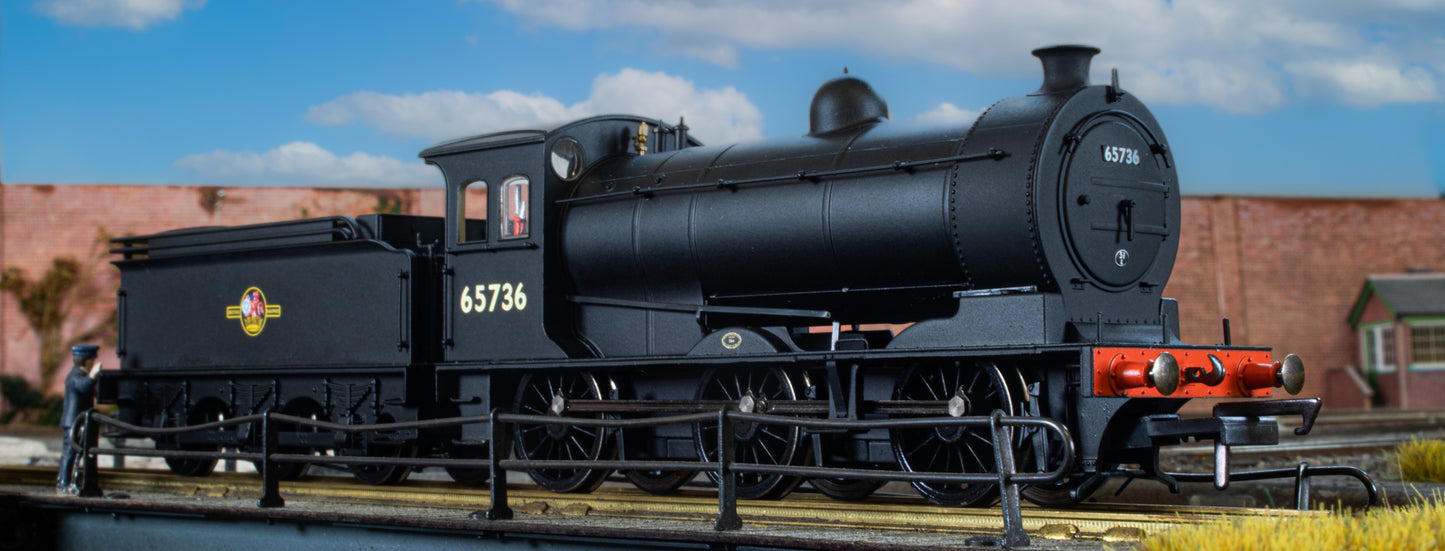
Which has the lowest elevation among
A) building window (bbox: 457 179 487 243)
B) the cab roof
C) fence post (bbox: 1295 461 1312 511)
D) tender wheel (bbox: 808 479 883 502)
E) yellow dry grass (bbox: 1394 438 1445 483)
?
yellow dry grass (bbox: 1394 438 1445 483)

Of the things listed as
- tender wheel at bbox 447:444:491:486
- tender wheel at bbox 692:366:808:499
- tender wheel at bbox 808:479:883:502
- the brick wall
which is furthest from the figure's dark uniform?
the brick wall

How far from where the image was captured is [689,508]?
843cm

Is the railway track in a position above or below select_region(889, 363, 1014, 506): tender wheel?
below

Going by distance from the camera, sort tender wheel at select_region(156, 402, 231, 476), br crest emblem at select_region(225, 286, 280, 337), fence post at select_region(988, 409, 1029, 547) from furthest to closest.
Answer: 1. tender wheel at select_region(156, 402, 231, 476)
2. br crest emblem at select_region(225, 286, 280, 337)
3. fence post at select_region(988, 409, 1029, 547)

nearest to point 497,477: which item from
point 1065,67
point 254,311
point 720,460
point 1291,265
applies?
point 720,460

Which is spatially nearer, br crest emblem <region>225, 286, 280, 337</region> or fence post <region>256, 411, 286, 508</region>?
fence post <region>256, 411, 286, 508</region>

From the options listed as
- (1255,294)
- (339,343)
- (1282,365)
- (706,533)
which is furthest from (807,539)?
(1255,294)

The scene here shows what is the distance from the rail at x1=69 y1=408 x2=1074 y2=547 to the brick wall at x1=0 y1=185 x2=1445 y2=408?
18.8 metres

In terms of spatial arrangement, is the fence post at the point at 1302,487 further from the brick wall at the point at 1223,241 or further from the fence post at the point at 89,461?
the brick wall at the point at 1223,241

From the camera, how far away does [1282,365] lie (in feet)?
26.9

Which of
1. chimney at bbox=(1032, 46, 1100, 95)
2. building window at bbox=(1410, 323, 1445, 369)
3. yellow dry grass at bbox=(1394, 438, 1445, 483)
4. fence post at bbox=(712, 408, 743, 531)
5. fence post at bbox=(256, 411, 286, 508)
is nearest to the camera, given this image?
fence post at bbox=(712, 408, 743, 531)

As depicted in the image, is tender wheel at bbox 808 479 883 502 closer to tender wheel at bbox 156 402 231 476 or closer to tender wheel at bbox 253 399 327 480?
tender wheel at bbox 253 399 327 480

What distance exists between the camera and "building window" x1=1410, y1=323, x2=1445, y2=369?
32.3 m

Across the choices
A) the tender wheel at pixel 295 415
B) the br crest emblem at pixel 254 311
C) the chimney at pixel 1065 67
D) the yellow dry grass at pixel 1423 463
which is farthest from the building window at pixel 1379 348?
the br crest emblem at pixel 254 311
